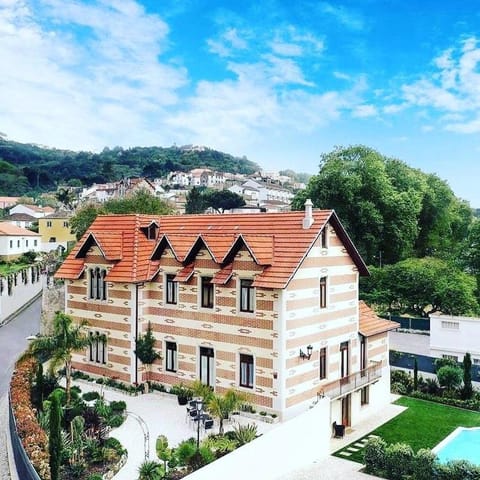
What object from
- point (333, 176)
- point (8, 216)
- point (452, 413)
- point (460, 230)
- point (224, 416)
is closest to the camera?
point (224, 416)

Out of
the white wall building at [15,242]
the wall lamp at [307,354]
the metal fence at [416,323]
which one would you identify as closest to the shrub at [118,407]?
the wall lamp at [307,354]

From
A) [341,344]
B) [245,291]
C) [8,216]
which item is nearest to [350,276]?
[341,344]

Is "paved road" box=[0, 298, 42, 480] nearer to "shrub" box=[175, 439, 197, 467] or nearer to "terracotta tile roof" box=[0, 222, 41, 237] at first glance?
"shrub" box=[175, 439, 197, 467]

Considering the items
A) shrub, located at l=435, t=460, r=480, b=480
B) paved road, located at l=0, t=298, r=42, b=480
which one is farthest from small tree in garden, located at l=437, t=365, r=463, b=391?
paved road, located at l=0, t=298, r=42, b=480

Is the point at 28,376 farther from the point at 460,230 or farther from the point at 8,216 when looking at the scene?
the point at 8,216

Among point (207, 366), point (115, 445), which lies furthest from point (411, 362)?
point (115, 445)

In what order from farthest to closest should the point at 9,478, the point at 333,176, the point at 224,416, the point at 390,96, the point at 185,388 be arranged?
the point at 333,176 < the point at 390,96 < the point at 185,388 < the point at 224,416 < the point at 9,478
